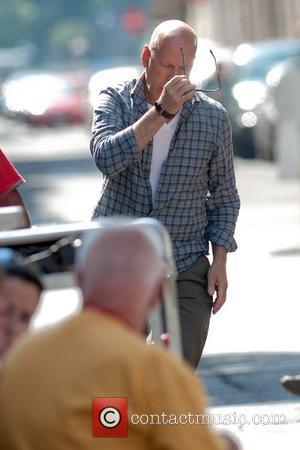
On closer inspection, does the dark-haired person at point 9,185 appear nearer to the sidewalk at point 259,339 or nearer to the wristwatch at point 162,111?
the wristwatch at point 162,111

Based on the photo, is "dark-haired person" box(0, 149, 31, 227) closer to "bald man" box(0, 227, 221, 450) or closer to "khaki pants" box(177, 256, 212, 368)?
"khaki pants" box(177, 256, 212, 368)

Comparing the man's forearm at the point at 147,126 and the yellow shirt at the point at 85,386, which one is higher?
the yellow shirt at the point at 85,386

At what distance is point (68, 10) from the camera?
502ft

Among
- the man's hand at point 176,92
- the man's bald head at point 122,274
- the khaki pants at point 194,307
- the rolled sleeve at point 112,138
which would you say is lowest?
the khaki pants at point 194,307

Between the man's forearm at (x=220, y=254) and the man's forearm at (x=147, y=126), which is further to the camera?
the man's forearm at (x=220, y=254)

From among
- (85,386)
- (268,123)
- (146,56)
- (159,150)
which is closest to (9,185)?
(159,150)

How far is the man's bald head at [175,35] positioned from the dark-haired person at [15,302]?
2163 mm

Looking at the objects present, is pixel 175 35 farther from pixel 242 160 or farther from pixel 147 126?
pixel 242 160

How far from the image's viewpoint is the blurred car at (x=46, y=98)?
5222 cm

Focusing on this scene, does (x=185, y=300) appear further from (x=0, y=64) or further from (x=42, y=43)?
(x=42, y=43)

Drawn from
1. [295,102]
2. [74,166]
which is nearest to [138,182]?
[295,102]

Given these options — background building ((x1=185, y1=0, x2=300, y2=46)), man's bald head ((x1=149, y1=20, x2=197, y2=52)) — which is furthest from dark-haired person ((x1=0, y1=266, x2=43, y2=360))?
background building ((x1=185, y1=0, x2=300, y2=46))

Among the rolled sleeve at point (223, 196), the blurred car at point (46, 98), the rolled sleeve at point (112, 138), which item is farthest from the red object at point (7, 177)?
the blurred car at point (46, 98)

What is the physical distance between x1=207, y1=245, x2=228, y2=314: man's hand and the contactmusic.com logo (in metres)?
2.44
